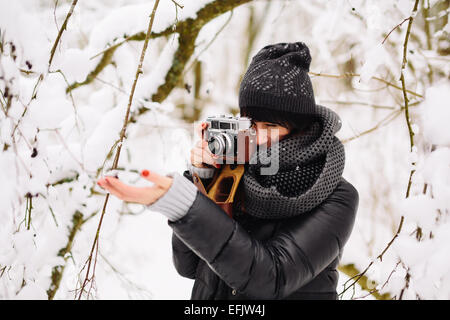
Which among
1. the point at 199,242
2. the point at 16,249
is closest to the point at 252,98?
the point at 199,242

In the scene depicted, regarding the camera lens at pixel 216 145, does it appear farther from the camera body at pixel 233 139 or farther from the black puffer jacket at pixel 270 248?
the black puffer jacket at pixel 270 248

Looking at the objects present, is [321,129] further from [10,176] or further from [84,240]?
[84,240]

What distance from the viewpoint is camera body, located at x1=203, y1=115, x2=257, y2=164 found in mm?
861

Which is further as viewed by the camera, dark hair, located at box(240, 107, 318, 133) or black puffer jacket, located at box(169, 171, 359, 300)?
dark hair, located at box(240, 107, 318, 133)

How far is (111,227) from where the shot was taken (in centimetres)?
211

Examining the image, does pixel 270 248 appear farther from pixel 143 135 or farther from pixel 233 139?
pixel 143 135

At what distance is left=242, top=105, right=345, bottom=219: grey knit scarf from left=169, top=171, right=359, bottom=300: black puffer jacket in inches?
1.7

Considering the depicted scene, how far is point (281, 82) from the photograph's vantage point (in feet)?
2.77

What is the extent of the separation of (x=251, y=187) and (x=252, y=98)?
23 cm

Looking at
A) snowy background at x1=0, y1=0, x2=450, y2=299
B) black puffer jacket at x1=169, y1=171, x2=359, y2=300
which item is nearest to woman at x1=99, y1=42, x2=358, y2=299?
black puffer jacket at x1=169, y1=171, x2=359, y2=300

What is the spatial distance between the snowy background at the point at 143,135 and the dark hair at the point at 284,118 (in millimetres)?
244

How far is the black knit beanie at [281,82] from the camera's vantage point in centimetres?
84

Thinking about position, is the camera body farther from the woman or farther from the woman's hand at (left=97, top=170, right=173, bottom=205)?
the woman's hand at (left=97, top=170, right=173, bottom=205)

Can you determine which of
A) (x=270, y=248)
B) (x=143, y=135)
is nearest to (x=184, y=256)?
(x=270, y=248)
